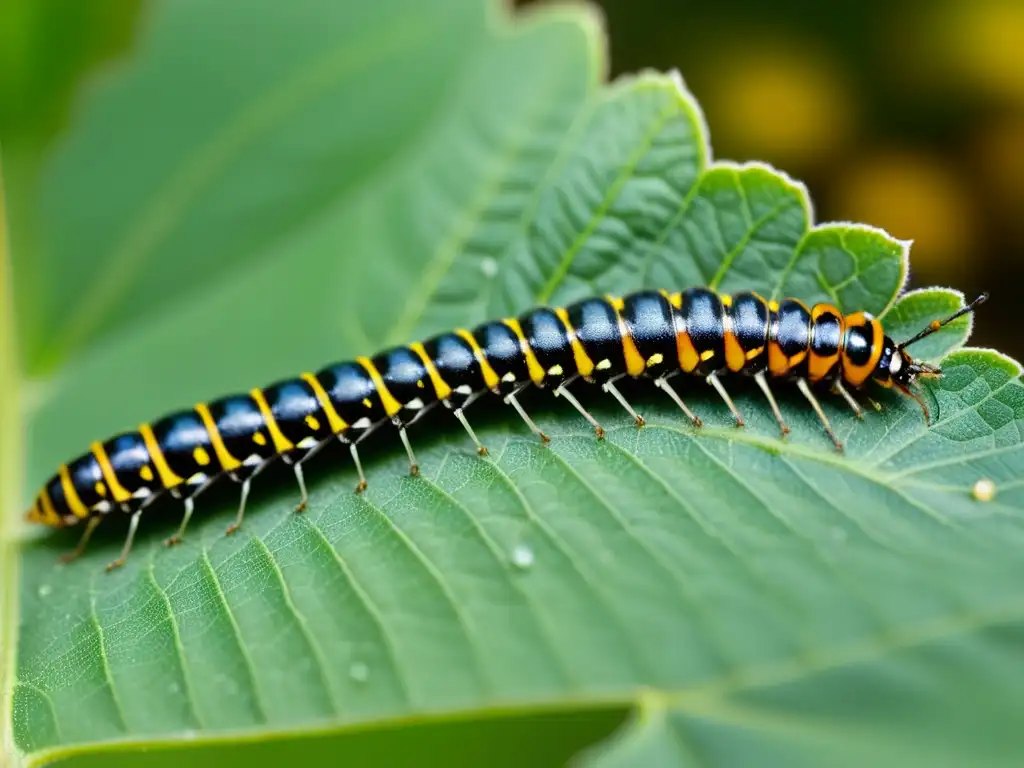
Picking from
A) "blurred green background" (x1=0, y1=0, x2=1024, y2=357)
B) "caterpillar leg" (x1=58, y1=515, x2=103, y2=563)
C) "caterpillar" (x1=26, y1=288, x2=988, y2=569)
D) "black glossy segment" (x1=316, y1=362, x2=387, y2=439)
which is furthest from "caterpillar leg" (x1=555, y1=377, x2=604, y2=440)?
"caterpillar leg" (x1=58, y1=515, x2=103, y2=563)

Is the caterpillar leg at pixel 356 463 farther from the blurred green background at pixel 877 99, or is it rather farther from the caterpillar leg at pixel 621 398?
the blurred green background at pixel 877 99

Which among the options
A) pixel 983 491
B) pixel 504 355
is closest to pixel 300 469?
pixel 504 355

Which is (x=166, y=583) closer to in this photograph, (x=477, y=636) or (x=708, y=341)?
(x=477, y=636)

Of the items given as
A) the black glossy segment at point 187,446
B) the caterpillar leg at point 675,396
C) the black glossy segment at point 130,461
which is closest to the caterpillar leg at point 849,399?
the caterpillar leg at point 675,396

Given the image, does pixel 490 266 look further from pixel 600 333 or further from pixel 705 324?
pixel 705 324

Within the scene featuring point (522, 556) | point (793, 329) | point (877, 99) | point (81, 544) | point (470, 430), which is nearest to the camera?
point (522, 556)

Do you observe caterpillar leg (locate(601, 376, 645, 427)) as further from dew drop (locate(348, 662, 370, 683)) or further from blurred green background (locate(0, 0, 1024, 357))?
blurred green background (locate(0, 0, 1024, 357))
